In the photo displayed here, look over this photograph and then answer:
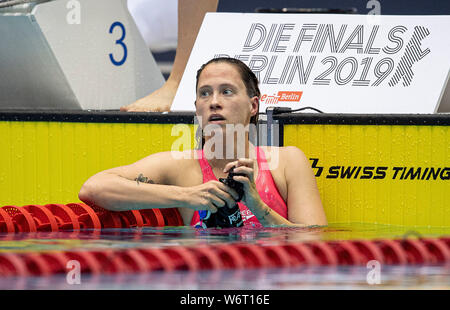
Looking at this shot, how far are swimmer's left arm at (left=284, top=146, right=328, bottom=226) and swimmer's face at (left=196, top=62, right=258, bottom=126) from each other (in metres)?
0.24

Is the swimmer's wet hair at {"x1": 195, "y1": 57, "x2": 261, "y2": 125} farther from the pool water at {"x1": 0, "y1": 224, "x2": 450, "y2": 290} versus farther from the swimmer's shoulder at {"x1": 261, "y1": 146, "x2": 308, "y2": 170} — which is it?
the pool water at {"x1": 0, "y1": 224, "x2": 450, "y2": 290}

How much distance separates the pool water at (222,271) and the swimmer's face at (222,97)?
404mm

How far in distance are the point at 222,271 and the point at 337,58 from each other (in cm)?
179

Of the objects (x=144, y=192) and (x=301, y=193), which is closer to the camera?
(x=144, y=192)

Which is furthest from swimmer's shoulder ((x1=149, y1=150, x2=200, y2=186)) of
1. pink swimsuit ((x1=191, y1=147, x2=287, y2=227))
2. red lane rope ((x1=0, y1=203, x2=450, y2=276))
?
red lane rope ((x1=0, y1=203, x2=450, y2=276))

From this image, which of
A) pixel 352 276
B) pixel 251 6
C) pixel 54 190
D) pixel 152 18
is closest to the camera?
pixel 352 276

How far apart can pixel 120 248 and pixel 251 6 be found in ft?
14.6

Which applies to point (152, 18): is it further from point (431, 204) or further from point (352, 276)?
point (352, 276)

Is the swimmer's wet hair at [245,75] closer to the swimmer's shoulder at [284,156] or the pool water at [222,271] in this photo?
the swimmer's shoulder at [284,156]

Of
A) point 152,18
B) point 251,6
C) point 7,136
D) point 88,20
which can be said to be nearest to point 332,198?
point 7,136

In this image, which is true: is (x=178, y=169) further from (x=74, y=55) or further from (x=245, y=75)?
(x=74, y=55)

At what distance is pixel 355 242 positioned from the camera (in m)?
2.42

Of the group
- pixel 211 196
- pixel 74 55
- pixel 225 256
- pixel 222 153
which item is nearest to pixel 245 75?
pixel 222 153

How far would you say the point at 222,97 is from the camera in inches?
111
